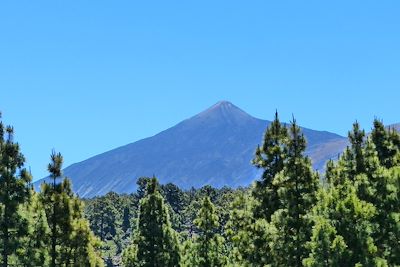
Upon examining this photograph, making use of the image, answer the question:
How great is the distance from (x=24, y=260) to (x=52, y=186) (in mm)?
5591

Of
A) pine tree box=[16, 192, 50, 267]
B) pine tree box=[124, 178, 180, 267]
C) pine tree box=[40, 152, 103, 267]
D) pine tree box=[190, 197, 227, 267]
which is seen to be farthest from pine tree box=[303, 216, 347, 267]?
pine tree box=[124, 178, 180, 267]

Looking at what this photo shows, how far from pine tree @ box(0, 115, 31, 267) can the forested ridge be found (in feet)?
0.22

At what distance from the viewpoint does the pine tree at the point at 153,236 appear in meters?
56.2

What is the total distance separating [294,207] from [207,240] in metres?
21.4

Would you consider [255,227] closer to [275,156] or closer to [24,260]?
[275,156]

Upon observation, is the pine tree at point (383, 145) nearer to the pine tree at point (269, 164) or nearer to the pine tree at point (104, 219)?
the pine tree at point (269, 164)

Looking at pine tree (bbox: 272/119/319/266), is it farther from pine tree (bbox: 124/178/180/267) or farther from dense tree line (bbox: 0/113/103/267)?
pine tree (bbox: 124/178/180/267)

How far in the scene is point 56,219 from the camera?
44219 mm

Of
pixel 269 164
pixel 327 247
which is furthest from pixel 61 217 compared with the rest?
pixel 327 247

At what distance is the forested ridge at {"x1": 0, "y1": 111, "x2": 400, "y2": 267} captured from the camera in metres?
32.7

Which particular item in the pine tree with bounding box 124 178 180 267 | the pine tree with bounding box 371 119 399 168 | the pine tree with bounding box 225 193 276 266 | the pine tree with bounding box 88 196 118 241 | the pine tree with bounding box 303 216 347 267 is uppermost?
the pine tree with bounding box 88 196 118 241

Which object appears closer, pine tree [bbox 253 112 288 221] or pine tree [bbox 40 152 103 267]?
pine tree [bbox 253 112 288 221]

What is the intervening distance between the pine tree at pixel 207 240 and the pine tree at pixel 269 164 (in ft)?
42.1

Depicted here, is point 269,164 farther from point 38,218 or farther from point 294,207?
point 38,218
